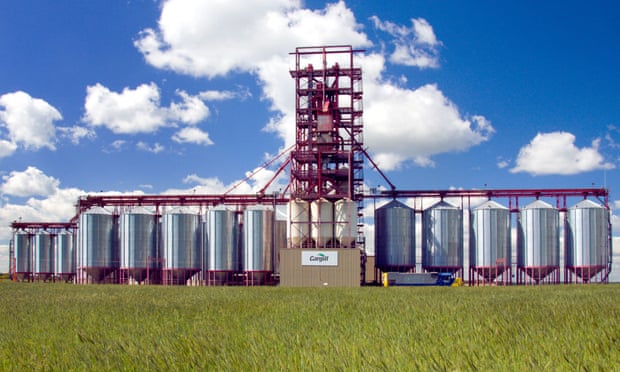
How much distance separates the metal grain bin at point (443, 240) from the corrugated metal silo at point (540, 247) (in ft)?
21.5

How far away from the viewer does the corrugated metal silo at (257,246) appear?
61.2 meters

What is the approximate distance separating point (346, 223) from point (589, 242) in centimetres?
2556

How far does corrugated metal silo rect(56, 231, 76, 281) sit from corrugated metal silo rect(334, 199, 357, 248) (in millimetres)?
38589

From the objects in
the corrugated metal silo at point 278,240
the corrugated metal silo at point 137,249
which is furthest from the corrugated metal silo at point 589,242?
the corrugated metal silo at point 137,249

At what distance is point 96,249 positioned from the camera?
6612 cm

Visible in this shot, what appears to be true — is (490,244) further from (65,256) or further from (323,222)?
(65,256)

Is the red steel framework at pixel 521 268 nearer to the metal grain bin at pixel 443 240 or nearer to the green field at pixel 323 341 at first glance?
the metal grain bin at pixel 443 240

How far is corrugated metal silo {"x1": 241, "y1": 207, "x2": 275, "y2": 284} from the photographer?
2408 inches

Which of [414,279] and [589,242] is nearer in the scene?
[414,279]

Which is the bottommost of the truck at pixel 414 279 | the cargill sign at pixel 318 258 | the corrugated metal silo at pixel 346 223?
the truck at pixel 414 279

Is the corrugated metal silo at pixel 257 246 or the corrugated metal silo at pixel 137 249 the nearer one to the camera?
the corrugated metal silo at pixel 257 246

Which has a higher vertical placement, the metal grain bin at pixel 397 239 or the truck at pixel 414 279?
the metal grain bin at pixel 397 239

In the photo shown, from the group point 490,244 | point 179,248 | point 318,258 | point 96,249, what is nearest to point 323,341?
point 318,258

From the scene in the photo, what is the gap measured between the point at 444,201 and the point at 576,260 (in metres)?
14.7
